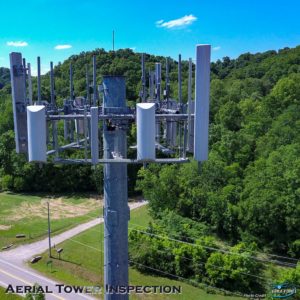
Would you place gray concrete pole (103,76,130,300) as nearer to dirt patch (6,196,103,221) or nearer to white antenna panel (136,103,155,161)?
white antenna panel (136,103,155,161)

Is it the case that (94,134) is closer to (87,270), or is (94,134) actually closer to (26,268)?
(87,270)

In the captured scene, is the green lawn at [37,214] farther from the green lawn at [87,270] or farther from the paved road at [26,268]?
the green lawn at [87,270]

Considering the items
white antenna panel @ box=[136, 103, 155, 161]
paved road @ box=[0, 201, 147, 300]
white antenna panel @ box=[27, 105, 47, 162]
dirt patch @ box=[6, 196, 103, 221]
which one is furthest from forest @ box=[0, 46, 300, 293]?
white antenna panel @ box=[136, 103, 155, 161]

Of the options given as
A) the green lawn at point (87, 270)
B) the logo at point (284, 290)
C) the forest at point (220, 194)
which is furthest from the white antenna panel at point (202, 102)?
the green lawn at point (87, 270)

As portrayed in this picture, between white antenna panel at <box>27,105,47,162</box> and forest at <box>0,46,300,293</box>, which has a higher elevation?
white antenna panel at <box>27,105,47,162</box>

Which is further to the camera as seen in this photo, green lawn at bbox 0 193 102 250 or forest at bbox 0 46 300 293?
green lawn at bbox 0 193 102 250
